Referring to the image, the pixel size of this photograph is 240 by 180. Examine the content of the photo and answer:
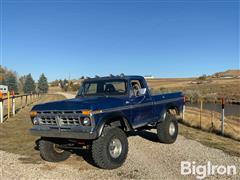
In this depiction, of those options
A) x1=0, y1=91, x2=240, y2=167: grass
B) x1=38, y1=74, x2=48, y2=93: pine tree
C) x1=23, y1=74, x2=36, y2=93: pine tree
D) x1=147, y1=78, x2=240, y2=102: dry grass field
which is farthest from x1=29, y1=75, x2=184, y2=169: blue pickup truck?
x1=38, y1=74, x2=48, y2=93: pine tree

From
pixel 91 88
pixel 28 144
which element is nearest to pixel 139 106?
pixel 91 88

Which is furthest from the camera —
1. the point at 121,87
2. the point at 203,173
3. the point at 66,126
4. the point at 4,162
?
the point at 121,87

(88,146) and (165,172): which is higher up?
(88,146)

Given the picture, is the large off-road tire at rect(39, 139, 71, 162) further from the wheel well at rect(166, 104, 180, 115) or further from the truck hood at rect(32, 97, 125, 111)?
the wheel well at rect(166, 104, 180, 115)

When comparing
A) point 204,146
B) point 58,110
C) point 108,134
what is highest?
point 58,110

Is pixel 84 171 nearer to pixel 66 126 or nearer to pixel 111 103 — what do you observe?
pixel 66 126

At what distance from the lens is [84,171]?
623 cm

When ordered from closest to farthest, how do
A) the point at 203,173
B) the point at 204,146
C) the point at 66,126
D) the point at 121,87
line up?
the point at 203,173
the point at 66,126
the point at 121,87
the point at 204,146

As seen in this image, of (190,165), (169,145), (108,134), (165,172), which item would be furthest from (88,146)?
(169,145)

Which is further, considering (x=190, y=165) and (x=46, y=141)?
(x=46, y=141)

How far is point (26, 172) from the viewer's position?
6.14 meters

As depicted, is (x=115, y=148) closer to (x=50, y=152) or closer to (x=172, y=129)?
(x=50, y=152)

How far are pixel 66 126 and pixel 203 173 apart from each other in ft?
9.96

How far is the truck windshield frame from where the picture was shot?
7.94 meters
